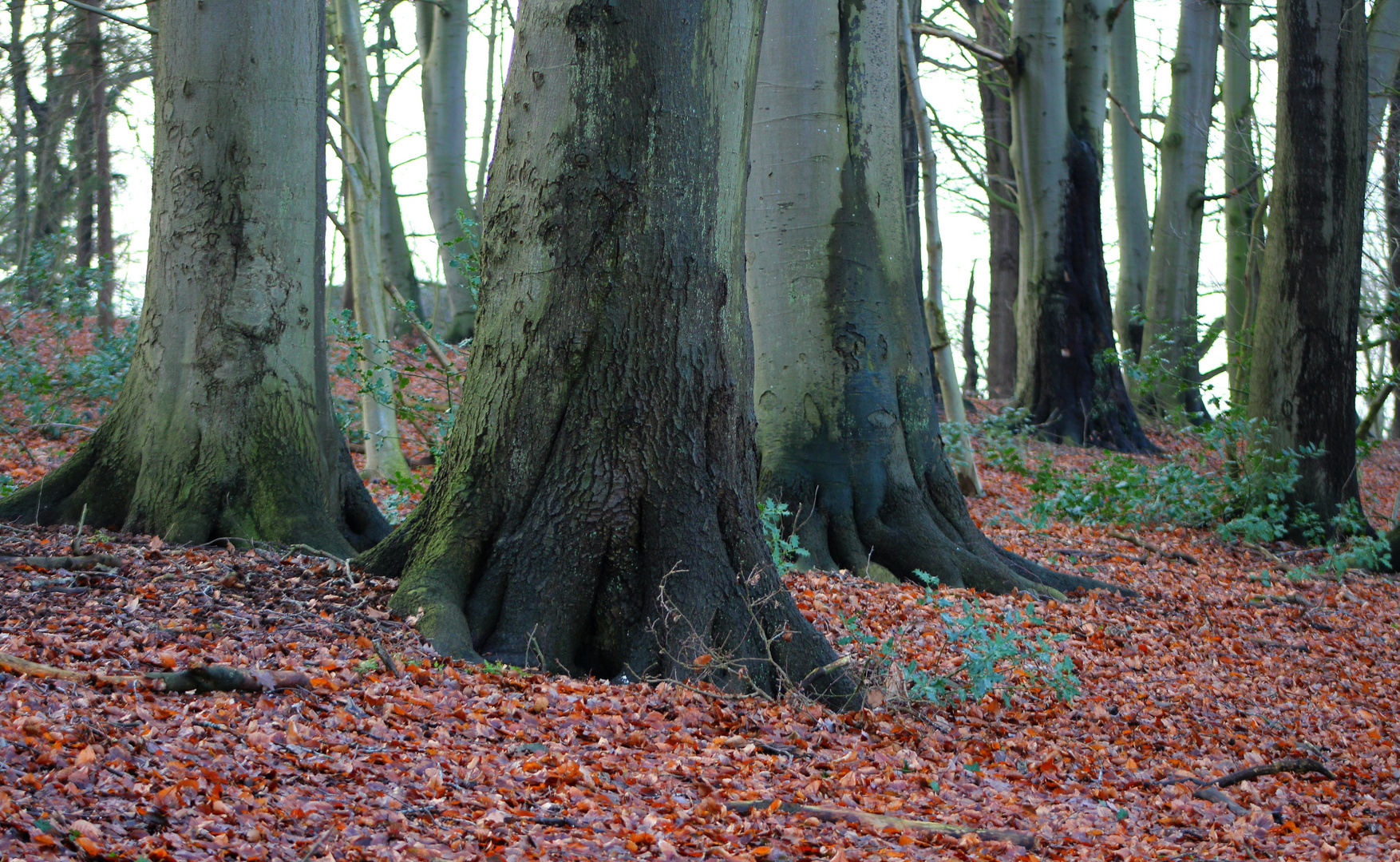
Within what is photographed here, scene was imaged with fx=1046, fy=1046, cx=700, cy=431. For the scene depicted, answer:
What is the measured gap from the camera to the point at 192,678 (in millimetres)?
3209

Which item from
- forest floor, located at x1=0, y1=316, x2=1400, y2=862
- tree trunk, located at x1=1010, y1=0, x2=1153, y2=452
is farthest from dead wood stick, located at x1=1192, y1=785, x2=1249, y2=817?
tree trunk, located at x1=1010, y1=0, x2=1153, y2=452

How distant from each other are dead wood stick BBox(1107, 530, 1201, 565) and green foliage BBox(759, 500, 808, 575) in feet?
13.4

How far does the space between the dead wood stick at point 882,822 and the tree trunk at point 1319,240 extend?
7665mm

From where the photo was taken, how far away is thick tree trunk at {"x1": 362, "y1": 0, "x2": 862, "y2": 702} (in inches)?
157

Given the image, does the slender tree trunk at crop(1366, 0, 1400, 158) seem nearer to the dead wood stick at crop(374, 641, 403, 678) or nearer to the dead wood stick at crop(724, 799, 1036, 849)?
the dead wood stick at crop(724, 799, 1036, 849)

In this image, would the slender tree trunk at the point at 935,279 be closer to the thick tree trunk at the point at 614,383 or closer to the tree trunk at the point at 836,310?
the tree trunk at the point at 836,310

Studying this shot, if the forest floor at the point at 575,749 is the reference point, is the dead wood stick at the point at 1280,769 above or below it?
below

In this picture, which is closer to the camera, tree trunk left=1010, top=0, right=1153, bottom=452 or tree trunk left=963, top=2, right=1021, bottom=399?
tree trunk left=1010, top=0, right=1153, bottom=452

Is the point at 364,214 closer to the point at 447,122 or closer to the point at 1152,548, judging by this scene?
the point at 1152,548

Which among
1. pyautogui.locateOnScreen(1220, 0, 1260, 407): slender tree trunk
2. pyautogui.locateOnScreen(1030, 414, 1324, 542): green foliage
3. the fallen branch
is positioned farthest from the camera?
pyautogui.locateOnScreen(1220, 0, 1260, 407): slender tree trunk

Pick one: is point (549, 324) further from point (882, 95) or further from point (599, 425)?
point (882, 95)

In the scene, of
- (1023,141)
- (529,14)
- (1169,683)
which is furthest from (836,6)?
(1023,141)

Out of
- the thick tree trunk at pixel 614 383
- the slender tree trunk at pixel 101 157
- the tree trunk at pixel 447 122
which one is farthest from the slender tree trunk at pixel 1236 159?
the slender tree trunk at pixel 101 157

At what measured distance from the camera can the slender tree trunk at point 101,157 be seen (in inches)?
543
